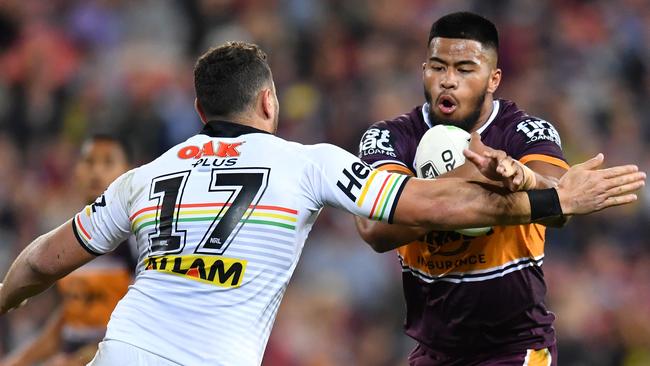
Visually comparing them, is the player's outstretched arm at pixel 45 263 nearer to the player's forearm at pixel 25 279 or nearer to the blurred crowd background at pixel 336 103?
the player's forearm at pixel 25 279

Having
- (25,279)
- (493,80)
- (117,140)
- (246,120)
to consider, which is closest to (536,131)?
(493,80)

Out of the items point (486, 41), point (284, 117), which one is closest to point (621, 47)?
point (284, 117)

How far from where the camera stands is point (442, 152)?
183 inches

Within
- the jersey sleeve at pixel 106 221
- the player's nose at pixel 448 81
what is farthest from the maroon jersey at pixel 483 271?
the jersey sleeve at pixel 106 221

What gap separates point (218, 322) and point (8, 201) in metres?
7.61

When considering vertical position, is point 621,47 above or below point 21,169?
above

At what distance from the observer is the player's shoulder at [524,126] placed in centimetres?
490

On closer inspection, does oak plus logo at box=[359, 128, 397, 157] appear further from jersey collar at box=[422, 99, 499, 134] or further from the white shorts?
the white shorts

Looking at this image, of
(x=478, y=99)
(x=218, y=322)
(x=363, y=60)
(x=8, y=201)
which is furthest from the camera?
(x=363, y=60)

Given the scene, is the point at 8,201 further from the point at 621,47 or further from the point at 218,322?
the point at 218,322

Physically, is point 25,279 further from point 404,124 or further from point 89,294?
point 89,294

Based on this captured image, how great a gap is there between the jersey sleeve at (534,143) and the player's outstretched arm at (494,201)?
46 centimetres

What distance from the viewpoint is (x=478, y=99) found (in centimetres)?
514

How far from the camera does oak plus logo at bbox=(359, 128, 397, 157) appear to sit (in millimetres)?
5020
